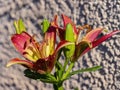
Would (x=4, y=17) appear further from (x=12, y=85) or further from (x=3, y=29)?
(x=12, y=85)

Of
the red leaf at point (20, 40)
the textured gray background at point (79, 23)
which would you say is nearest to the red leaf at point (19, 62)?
the red leaf at point (20, 40)

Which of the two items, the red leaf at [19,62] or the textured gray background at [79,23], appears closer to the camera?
the red leaf at [19,62]

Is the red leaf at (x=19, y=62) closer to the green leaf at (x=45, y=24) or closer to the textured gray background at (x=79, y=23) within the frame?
the green leaf at (x=45, y=24)

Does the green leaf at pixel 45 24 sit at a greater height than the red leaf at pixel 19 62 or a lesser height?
greater

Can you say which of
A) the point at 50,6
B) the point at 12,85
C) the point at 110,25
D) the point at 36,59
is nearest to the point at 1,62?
the point at 12,85

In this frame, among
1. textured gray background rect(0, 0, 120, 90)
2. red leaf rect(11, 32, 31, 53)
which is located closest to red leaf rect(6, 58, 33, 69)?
red leaf rect(11, 32, 31, 53)

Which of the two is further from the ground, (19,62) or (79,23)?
(79,23)

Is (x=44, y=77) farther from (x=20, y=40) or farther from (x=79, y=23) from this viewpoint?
(x=79, y=23)

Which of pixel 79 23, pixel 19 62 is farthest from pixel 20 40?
pixel 79 23

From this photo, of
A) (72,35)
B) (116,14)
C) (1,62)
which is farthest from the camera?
(1,62)
